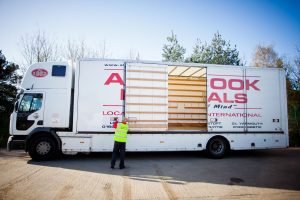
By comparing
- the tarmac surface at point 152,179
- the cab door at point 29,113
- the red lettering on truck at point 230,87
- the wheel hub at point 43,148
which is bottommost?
the tarmac surface at point 152,179

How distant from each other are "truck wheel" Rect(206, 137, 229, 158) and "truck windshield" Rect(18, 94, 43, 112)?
23.1 ft

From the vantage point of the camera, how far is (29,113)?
7.82m

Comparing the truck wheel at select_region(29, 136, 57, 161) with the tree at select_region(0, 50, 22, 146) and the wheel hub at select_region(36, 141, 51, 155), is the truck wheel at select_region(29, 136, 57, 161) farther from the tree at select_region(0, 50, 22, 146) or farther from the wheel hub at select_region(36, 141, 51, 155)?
the tree at select_region(0, 50, 22, 146)

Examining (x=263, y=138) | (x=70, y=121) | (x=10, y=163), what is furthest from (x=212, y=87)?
(x=10, y=163)

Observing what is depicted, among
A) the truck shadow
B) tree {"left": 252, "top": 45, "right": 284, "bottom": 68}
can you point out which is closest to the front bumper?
the truck shadow

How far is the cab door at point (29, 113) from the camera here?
7.75 metres

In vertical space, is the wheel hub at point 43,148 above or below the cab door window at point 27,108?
below

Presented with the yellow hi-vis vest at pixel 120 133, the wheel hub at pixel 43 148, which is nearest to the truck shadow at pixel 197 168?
the wheel hub at pixel 43 148

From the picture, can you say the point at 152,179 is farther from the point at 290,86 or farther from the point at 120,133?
the point at 290,86

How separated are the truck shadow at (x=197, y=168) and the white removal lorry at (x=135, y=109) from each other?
58 cm

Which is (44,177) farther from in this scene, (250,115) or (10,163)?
(250,115)

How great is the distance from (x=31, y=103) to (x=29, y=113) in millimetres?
399

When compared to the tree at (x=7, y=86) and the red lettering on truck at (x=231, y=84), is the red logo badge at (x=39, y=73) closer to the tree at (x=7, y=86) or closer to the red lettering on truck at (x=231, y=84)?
the red lettering on truck at (x=231, y=84)

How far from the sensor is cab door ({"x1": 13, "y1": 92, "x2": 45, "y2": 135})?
305 inches
